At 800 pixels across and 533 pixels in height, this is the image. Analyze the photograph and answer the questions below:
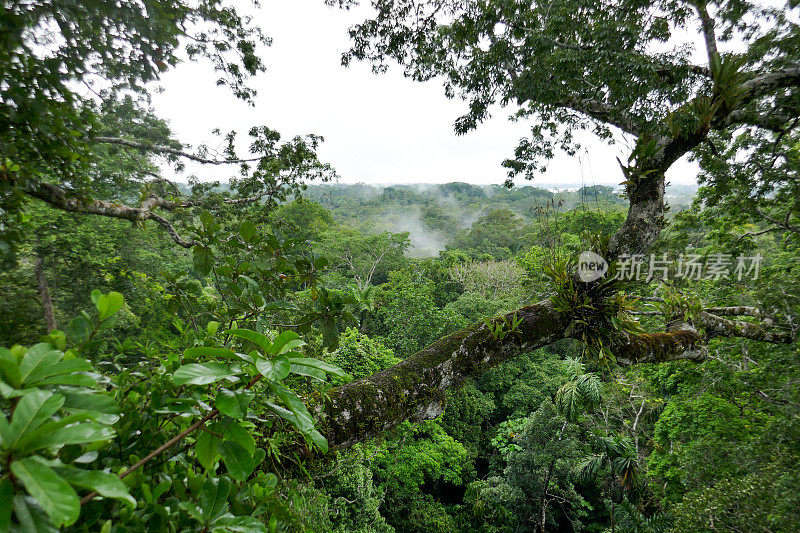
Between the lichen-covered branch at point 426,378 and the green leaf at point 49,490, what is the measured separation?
1287mm

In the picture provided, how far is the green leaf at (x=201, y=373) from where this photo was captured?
529mm

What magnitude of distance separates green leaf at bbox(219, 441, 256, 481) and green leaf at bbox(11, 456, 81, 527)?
25 cm

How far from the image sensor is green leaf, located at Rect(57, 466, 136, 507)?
1.33ft

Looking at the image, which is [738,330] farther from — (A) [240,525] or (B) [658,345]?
(A) [240,525]

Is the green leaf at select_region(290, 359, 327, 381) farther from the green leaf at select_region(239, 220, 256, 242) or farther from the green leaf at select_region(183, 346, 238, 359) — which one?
the green leaf at select_region(239, 220, 256, 242)

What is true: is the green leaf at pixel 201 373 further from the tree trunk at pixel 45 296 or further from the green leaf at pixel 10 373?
the tree trunk at pixel 45 296

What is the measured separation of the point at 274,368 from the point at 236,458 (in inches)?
7.6

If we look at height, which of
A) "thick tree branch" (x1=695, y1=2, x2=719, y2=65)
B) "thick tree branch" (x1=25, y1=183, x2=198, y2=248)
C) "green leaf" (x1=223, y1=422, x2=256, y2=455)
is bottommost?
"green leaf" (x1=223, y1=422, x2=256, y2=455)

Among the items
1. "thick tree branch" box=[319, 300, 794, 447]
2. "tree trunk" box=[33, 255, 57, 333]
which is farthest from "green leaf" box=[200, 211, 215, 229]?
"tree trunk" box=[33, 255, 57, 333]

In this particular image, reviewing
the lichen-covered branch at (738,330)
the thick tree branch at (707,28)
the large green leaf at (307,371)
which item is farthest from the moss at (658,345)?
the large green leaf at (307,371)

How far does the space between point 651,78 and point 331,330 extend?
3177mm

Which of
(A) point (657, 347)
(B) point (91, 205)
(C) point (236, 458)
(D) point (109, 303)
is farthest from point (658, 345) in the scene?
(B) point (91, 205)

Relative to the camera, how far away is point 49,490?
0.37 metres

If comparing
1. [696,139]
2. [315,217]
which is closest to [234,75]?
[696,139]
